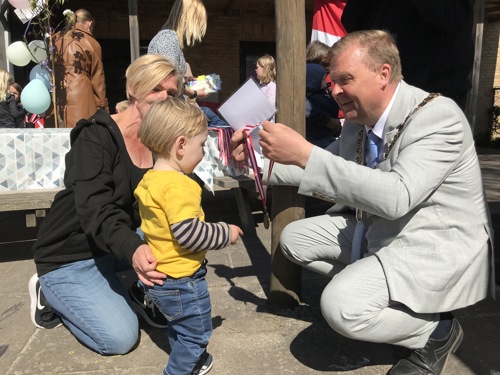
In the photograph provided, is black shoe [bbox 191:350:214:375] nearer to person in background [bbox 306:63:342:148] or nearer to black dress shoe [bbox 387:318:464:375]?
black dress shoe [bbox 387:318:464:375]

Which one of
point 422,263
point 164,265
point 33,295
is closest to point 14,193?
point 33,295

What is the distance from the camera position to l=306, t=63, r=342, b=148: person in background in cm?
426

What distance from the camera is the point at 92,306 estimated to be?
2.48 meters

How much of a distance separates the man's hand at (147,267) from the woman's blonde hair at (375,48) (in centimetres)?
117

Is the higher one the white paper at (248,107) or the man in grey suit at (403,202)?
the white paper at (248,107)

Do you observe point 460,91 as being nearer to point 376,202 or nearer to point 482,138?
point 376,202

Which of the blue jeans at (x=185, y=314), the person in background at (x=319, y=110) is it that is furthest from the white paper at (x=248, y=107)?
the person in background at (x=319, y=110)

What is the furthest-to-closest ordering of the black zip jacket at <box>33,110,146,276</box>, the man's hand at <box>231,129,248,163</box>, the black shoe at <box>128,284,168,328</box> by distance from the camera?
the black shoe at <box>128,284,168,328</box>, the man's hand at <box>231,129,248,163</box>, the black zip jacket at <box>33,110,146,276</box>

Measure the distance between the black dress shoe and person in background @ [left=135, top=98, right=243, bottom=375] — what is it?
0.86 m

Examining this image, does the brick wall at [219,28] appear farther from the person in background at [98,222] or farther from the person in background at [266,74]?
the person in background at [98,222]

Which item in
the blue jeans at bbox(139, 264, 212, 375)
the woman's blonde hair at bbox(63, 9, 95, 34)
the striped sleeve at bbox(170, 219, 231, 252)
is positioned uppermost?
the woman's blonde hair at bbox(63, 9, 95, 34)

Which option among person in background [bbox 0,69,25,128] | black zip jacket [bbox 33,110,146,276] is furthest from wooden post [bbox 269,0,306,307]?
person in background [bbox 0,69,25,128]

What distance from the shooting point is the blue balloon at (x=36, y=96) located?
577cm

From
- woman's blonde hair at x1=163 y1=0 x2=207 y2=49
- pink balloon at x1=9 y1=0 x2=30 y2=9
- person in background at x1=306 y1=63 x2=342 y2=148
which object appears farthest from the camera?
pink balloon at x1=9 y1=0 x2=30 y2=9
